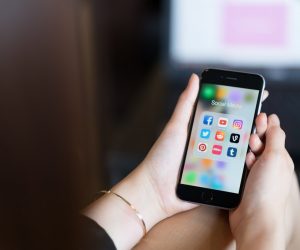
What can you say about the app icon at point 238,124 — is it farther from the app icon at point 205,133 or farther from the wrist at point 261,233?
the wrist at point 261,233

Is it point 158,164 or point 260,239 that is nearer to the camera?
point 260,239

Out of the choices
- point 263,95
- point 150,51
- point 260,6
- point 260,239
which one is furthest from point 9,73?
point 150,51

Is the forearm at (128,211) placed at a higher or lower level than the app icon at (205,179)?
lower

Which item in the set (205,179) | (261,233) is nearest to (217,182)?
(205,179)

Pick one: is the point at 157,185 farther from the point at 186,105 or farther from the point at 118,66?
the point at 118,66

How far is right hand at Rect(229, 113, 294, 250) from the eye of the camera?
0.56 metres

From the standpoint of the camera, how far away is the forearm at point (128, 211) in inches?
24.3

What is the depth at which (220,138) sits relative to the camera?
682mm

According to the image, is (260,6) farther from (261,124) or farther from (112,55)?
(261,124)

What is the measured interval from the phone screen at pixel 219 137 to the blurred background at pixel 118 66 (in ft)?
0.47

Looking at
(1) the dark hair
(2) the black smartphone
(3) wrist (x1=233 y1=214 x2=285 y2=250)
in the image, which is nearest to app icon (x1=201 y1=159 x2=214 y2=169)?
(2) the black smartphone

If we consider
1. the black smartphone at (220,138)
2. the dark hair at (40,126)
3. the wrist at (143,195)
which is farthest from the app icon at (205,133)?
the dark hair at (40,126)

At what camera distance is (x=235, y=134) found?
67cm

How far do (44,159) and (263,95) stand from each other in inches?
19.6
